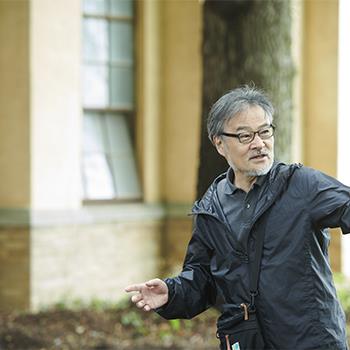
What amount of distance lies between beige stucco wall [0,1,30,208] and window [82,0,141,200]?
45.4 inches

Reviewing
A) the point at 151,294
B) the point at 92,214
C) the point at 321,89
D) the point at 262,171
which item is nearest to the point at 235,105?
the point at 262,171

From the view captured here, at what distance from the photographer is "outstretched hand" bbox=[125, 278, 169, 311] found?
393cm

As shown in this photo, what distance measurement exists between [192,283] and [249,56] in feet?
13.4

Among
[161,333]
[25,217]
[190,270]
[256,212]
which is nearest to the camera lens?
[256,212]

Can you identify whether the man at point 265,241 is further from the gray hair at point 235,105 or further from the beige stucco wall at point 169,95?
the beige stucco wall at point 169,95

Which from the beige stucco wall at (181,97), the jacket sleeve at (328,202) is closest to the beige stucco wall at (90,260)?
the beige stucco wall at (181,97)

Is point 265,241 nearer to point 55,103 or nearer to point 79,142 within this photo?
point 55,103

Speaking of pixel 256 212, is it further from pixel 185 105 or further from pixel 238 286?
pixel 185 105

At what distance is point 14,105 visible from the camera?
404 inches

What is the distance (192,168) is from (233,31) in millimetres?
4191

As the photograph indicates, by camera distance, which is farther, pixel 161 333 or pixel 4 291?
pixel 4 291

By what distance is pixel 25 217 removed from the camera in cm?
1017

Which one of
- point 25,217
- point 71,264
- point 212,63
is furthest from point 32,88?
point 212,63

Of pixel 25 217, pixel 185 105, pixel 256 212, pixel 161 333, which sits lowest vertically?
pixel 161 333
